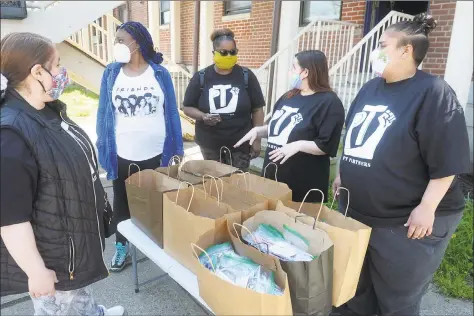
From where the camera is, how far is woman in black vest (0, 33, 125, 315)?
124 centimetres

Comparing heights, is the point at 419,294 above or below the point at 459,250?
above

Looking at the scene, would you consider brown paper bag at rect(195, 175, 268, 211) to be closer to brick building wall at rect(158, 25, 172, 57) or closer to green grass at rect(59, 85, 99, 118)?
green grass at rect(59, 85, 99, 118)

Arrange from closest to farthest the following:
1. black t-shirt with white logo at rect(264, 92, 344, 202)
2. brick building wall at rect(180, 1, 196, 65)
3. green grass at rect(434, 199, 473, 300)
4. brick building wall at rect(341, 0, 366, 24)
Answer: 1. black t-shirt with white logo at rect(264, 92, 344, 202)
2. green grass at rect(434, 199, 473, 300)
3. brick building wall at rect(341, 0, 366, 24)
4. brick building wall at rect(180, 1, 196, 65)

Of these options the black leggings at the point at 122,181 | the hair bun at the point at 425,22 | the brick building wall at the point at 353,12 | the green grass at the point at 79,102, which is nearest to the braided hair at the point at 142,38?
the black leggings at the point at 122,181

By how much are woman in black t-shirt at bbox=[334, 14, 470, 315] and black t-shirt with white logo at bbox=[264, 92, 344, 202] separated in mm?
321

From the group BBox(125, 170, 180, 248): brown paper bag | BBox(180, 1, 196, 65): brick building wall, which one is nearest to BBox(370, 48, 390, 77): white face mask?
BBox(125, 170, 180, 248): brown paper bag

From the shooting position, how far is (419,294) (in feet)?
5.96

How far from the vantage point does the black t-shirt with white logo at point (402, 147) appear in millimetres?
1493

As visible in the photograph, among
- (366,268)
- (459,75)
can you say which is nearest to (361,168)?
(366,268)

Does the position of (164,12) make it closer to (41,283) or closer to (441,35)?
(441,35)

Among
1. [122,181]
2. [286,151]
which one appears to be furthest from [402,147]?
[122,181]

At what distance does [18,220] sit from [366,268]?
1699mm

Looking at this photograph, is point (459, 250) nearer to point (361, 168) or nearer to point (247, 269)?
point (361, 168)

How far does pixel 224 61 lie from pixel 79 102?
8.11m
